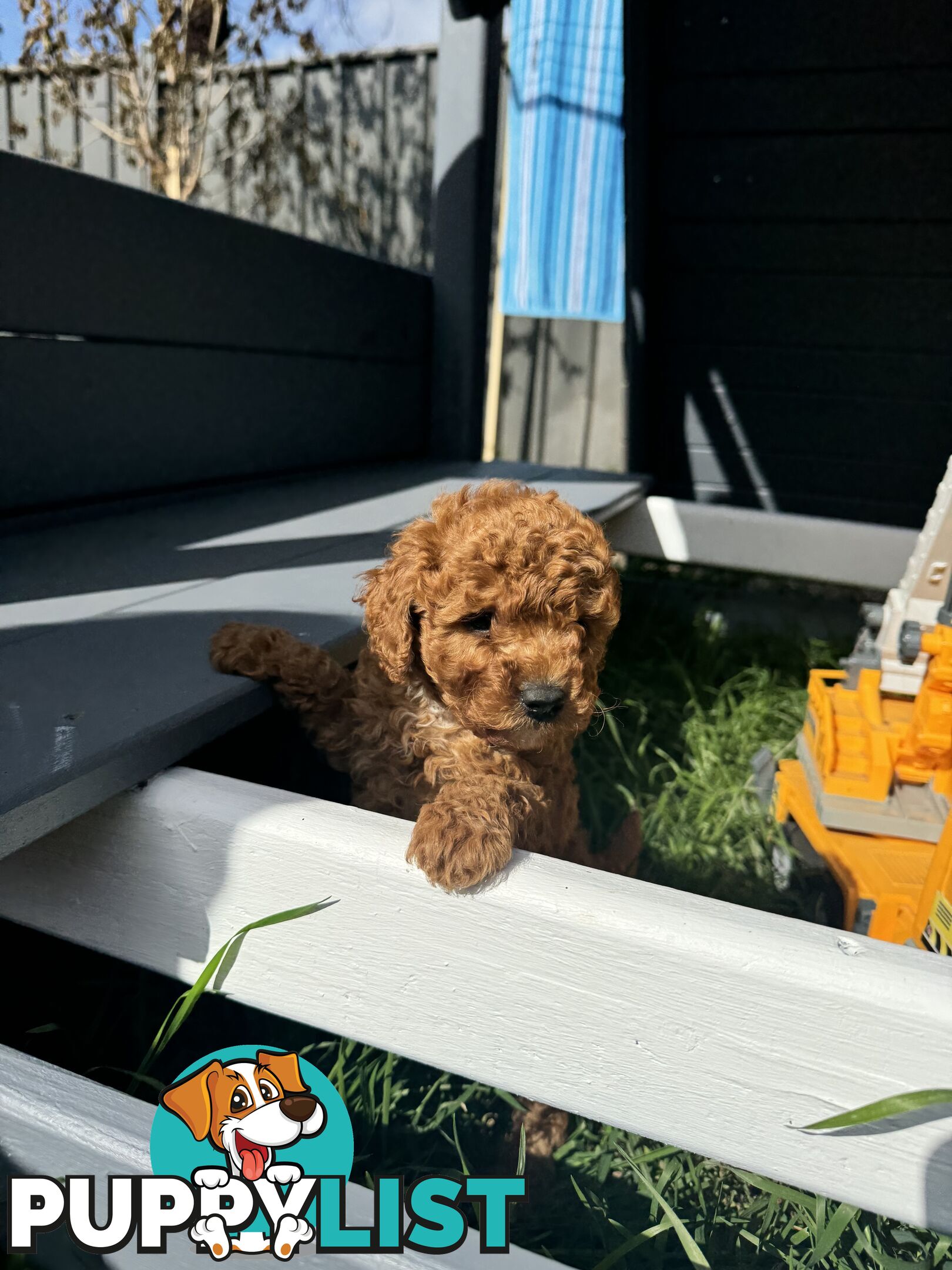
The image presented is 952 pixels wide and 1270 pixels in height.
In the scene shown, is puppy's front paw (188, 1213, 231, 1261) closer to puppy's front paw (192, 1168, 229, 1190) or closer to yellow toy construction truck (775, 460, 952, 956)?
puppy's front paw (192, 1168, 229, 1190)

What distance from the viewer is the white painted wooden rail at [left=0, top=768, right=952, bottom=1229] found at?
83 cm

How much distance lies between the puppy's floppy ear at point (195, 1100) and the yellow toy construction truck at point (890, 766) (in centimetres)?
113

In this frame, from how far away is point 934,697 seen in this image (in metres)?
1.81

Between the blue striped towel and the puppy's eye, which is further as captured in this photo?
the blue striped towel

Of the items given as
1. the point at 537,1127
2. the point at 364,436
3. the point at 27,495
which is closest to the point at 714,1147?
the point at 537,1127

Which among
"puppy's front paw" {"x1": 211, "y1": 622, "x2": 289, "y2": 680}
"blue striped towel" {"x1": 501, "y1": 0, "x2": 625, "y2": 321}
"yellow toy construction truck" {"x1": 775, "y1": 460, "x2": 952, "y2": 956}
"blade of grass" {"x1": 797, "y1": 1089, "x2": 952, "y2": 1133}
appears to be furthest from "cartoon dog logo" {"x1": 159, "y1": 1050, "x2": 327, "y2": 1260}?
"blue striped towel" {"x1": 501, "y1": 0, "x2": 625, "y2": 321}

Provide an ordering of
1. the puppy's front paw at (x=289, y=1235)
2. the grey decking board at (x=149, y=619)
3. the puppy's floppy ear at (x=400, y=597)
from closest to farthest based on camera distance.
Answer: the puppy's front paw at (x=289, y=1235) → the grey decking board at (x=149, y=619) → the puppy's floppy ear at (x=400, y=597)

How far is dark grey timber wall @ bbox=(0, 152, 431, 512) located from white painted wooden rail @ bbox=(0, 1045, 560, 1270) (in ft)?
6.69

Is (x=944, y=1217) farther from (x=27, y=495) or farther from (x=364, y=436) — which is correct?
(x=364, y=436)

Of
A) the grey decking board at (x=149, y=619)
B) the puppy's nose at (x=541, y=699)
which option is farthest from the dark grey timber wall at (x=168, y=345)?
the puppy's nose at (x=541, y=699)

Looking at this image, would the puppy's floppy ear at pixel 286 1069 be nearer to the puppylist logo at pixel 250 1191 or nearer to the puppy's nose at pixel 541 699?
the puppylist logo at pixel 250 1191

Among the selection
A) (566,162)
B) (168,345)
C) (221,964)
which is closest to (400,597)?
(221,964)

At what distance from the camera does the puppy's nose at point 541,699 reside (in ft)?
3.69

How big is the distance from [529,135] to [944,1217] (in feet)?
12.4
